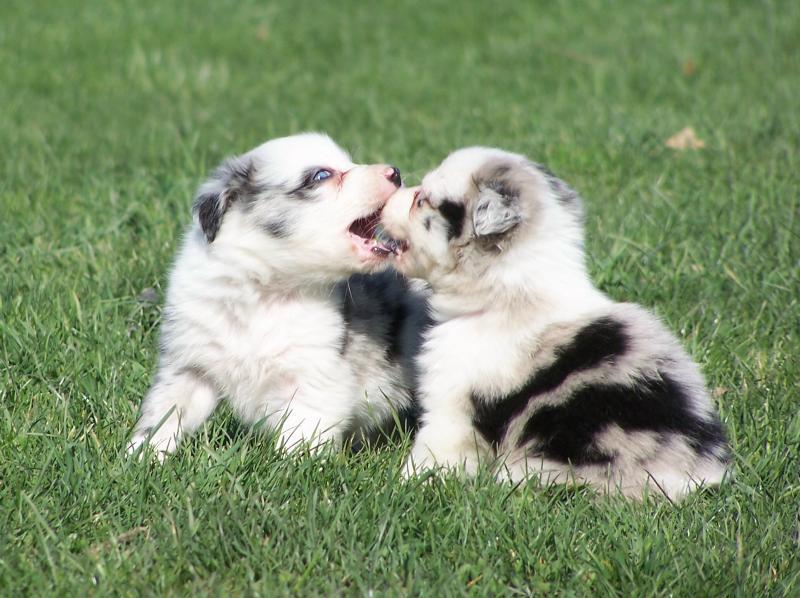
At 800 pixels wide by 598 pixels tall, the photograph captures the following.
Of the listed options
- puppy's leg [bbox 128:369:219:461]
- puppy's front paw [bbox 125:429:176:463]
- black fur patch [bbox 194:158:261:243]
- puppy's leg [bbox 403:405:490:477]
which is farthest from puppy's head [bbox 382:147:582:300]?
puppy's front paw [bbox 125:429:176:463]

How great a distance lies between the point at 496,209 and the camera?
3730mm

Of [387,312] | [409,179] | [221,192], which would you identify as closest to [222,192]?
[221,192]

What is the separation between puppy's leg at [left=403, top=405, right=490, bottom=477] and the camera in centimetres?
366

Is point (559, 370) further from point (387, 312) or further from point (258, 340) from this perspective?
point (258, 340)

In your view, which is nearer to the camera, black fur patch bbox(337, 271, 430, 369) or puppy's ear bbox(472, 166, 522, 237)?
puppy's ear bbox(472, 166, 522, 237)

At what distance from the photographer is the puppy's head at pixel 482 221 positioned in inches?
150

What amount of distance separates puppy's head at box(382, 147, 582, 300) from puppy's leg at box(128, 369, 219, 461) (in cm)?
90

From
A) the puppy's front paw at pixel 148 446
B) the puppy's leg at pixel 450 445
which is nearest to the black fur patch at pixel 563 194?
the puppy's leg at pixel 450 445

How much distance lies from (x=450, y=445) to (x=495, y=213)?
82 cm

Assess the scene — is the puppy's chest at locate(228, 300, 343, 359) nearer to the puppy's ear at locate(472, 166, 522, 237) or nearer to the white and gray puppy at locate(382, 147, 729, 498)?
the white and gray puppy at locate(382, 147, 729, 498)

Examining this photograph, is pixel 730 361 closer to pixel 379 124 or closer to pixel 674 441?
pixel 674 441

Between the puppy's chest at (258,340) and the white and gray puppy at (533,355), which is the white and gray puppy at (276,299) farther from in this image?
the white and gray puppy at (533,355)

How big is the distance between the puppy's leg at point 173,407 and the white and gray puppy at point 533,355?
860mm

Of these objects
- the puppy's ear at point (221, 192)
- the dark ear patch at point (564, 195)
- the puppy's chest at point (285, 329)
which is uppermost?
the dark ear patch at point (564, 195)
